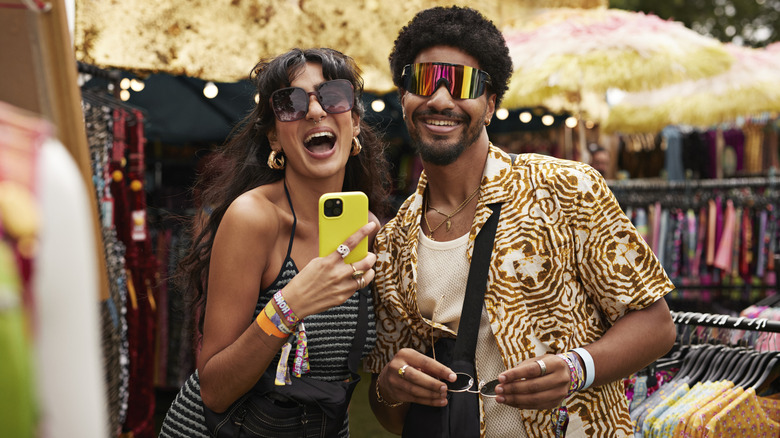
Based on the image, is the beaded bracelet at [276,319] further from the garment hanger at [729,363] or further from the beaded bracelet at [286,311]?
the garment hanger at [729,363]

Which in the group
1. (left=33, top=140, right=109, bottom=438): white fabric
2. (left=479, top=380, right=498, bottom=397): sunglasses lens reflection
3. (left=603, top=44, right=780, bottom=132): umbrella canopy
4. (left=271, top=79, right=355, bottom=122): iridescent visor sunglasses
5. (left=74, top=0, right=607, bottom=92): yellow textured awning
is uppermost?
(left=603, top=44, right=780, bottom=132): umbrella canopy

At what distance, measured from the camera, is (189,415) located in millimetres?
2148

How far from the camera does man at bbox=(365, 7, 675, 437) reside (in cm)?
192

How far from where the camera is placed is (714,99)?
1111 cm

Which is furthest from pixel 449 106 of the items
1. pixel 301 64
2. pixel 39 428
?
pixel 39 428

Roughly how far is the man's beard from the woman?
250 mm

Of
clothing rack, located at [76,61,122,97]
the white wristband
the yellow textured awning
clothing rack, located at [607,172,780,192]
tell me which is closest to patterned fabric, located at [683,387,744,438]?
the white wristband

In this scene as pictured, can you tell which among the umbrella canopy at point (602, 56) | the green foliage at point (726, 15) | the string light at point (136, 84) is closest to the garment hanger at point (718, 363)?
the umbrella canopy at point (602, 56)

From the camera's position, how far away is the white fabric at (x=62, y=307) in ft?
2.25

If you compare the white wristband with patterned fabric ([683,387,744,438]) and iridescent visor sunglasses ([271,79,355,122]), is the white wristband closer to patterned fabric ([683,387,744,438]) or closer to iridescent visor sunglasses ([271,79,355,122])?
patterned fabric ([683,387,744,438])

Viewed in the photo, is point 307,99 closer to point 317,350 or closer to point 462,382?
point 317,350

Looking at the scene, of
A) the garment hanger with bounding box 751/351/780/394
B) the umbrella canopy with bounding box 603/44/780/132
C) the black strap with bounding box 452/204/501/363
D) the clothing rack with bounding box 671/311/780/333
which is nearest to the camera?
the black strap with bounding box 452/204/501/363

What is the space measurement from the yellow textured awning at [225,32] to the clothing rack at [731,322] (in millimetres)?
3273

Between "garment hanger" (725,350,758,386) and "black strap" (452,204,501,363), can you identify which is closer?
"black strap" (452,204,501,363)
